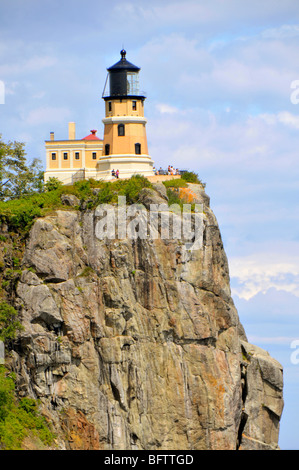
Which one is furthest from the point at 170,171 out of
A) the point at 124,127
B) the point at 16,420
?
the point at 16,420

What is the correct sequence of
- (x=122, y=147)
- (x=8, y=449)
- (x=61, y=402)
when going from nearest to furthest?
(x=8, y=449)
(x=61, y=402)
(x=122, y=147)

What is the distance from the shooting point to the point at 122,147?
122 metres

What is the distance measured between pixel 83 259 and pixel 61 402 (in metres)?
11.8

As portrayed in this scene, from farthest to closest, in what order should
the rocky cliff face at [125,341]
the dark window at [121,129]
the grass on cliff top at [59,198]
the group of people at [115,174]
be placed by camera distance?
the dark window at [121,129], the group of people at [115,174], the grass on cliff top at [59,198], the rocky cliff face at [125,341]

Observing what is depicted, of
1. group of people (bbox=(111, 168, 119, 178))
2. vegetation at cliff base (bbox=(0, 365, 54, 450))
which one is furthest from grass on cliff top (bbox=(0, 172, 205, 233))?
vegetation at cliff base (bbox=(0, 365, 54, 450))

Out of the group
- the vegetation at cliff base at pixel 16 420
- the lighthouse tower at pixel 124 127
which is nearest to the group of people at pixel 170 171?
the lighthouse tower at pixel 124 127

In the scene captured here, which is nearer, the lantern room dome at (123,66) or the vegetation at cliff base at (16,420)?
the vegetation at cliff base at (16,420)

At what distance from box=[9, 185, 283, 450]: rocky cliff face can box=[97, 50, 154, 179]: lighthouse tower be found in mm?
6524

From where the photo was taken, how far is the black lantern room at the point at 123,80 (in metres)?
123

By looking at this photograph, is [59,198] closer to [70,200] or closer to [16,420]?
[70,200]

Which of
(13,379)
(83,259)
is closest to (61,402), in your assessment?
(13,379)

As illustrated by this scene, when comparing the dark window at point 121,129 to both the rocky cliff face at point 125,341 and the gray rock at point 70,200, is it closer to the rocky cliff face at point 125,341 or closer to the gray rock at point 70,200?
the rocky cliff face at point 125,341

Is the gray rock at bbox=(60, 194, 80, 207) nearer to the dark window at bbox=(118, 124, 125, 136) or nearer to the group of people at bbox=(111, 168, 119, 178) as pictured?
the group of people at bbox=(111, 168, 119, 178)
